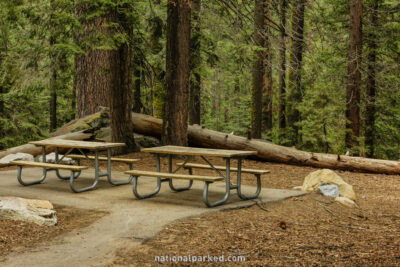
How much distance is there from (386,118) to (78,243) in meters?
16.5

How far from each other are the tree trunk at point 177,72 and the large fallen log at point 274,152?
1848 millimetres

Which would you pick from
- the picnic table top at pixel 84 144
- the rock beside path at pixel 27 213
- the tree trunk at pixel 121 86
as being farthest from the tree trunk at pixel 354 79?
the rock beside path at pixel 27 213

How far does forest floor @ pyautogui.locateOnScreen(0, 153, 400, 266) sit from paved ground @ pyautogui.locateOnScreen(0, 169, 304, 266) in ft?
0.64

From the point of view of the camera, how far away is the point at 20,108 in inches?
676

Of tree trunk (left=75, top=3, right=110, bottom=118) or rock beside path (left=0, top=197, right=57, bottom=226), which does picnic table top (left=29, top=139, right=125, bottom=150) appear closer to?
rock beside path (left=0, top=197, right=57, bottom=226)

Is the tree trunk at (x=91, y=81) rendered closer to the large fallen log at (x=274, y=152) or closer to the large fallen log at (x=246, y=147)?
the large fallen log at (x=246, y=147)

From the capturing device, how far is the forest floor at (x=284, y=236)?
451cm

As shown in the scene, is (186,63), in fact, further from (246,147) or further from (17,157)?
(17,157)

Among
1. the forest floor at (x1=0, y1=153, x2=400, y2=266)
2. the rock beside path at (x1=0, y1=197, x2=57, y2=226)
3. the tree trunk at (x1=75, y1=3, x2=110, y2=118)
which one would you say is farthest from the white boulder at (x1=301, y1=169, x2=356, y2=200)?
the tree trunk at (x1=75, y1=3, x2=110, y2=118)

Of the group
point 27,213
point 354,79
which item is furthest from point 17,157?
point 354,79

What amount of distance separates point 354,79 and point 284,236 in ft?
36.9

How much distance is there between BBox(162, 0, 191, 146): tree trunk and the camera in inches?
452

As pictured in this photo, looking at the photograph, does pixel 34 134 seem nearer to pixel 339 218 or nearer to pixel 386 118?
pixel 339 218

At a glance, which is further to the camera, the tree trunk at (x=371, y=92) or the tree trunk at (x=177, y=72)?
the tree trunk at (x=371, y=92)
